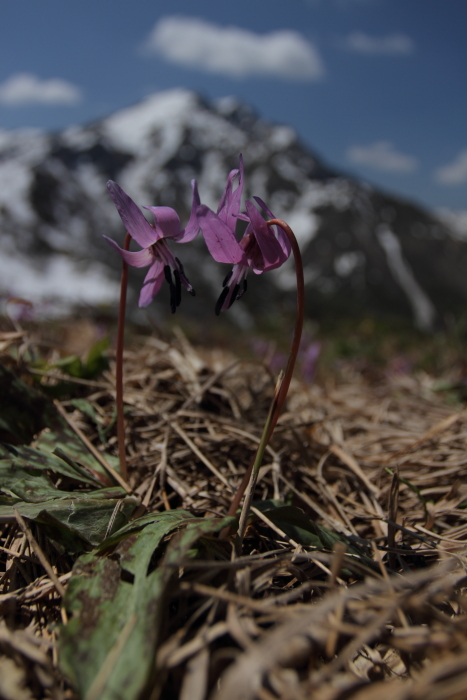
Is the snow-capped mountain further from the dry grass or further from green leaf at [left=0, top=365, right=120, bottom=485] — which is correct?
green leaf at [left=0, top=365, right=120, bottom=485]

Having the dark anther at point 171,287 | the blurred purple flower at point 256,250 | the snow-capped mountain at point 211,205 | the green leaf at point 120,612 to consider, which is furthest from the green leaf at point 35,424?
the snow-capped mountain at point 211,205

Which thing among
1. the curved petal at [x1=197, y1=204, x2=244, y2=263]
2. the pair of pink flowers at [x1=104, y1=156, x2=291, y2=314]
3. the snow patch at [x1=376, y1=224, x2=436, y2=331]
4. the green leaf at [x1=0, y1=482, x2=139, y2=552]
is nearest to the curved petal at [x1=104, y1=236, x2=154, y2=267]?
the pair of pink flowers at [x1=104, y1=156, x2=291, y2=314]

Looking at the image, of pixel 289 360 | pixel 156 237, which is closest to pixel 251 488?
pixel 289 360

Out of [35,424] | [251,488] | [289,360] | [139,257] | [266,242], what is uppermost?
[266,242]

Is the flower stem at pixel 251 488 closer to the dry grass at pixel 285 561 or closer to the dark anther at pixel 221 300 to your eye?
the dry grass at pixel 285 561

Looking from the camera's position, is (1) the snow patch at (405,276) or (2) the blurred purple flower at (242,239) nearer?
(2) the blurred purple flower at (242,239)

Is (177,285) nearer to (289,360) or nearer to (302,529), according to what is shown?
(289,360)
